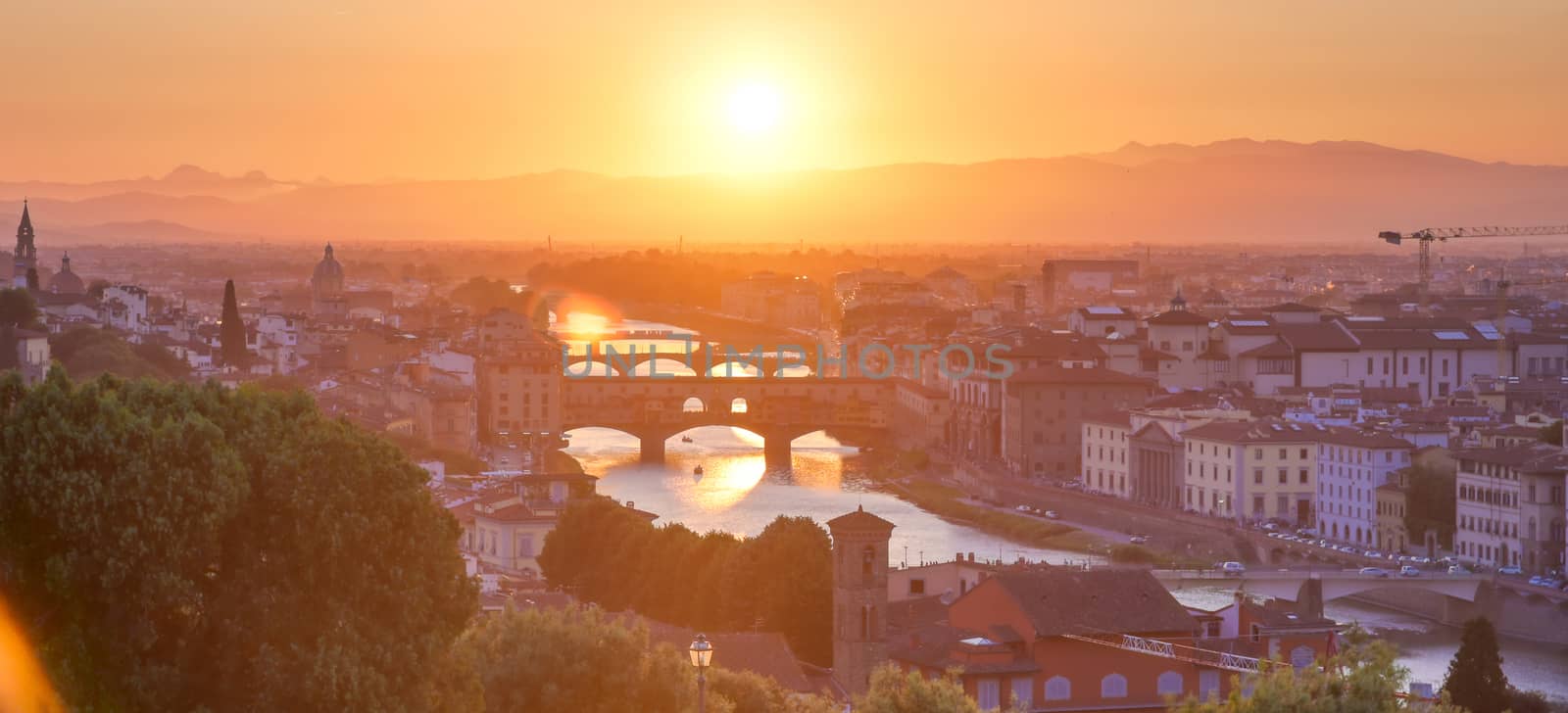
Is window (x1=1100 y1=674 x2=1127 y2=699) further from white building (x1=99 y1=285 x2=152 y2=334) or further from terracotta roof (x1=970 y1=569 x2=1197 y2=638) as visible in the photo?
white building (x1=99 y1=285 x2=152 y2=334)

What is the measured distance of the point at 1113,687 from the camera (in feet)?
36.3

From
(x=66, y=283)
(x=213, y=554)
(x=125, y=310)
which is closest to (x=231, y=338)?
(x=125, y=310)

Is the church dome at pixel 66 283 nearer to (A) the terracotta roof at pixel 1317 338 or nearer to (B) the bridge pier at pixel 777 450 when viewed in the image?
(B) the bridge pier at pixel 777 450

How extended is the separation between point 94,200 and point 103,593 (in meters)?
153

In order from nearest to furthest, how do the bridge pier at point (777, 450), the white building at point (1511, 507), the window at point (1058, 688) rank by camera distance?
the window at point (1058, 688) < the white building at point (1511, 507) < the bridge pier at point (777, 450)

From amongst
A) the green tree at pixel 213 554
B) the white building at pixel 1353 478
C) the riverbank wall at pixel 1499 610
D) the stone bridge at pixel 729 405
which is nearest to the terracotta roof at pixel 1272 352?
the stone bridge at pixel 729 405

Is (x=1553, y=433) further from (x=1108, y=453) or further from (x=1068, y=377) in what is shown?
(x=1068, y=377)

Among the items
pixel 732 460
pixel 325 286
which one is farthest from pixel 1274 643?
pixel 325 286

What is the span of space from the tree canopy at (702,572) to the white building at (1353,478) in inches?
255

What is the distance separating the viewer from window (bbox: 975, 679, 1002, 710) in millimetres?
10719

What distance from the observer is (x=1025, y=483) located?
25875 mm

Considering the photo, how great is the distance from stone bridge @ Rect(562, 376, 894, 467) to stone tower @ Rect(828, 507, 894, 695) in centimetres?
1927

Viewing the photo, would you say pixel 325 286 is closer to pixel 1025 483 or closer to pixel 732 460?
pixel 732 460

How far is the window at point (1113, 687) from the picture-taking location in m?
11.0
